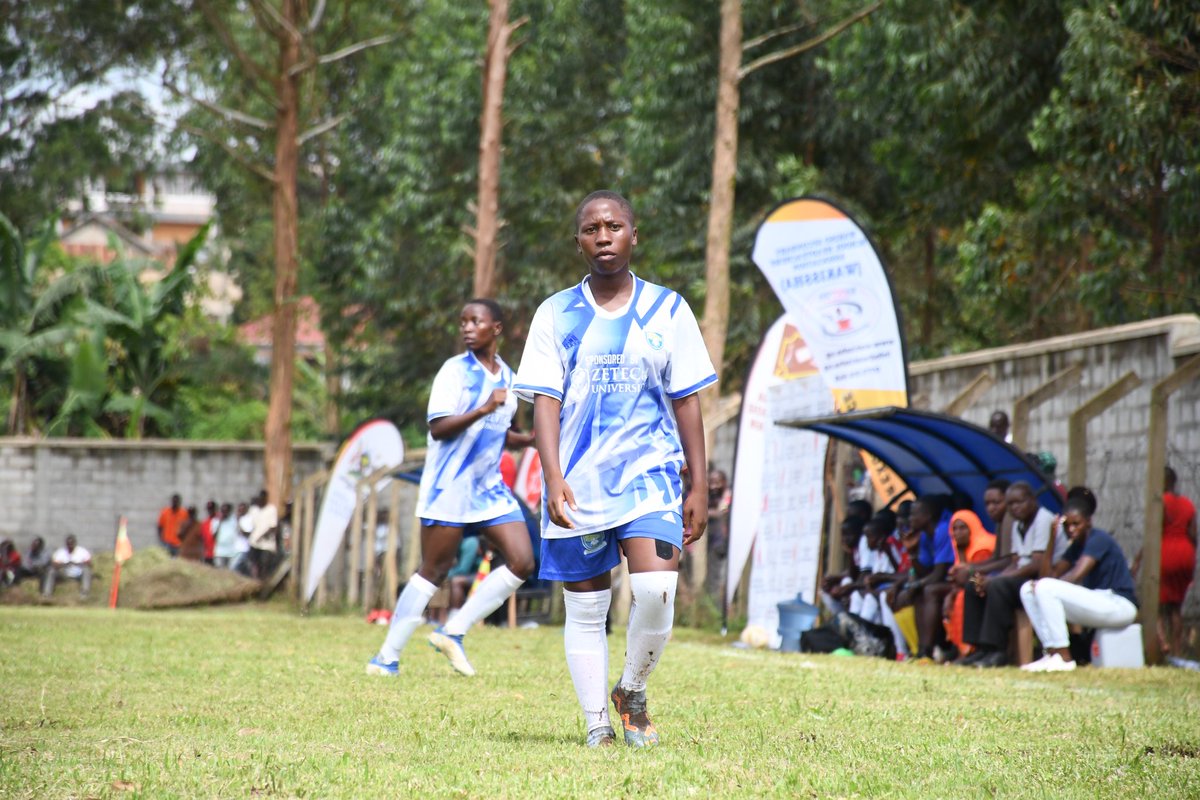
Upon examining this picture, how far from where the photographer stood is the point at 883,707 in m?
7.31

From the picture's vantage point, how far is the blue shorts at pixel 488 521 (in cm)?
955

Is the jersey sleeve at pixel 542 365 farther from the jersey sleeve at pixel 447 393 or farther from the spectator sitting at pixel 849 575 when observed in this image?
the spectator sitting at pixel 849 575

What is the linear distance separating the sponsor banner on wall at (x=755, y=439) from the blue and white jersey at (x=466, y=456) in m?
4.60

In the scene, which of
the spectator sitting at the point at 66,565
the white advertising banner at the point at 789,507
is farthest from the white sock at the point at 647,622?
the spectator sitting at the point at 66,565

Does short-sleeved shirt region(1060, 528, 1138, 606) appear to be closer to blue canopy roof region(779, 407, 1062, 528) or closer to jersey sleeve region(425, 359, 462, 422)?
blue canopy roof region(779, 407, 1062, 528)

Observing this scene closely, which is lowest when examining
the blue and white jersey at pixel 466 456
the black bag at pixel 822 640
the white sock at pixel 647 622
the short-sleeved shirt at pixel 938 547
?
the black bag at pixel 822 640

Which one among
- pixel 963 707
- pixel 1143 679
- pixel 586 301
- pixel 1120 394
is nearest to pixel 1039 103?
pixel 1120 394

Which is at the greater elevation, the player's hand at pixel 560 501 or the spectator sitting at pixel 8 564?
the player's hand at pixel 560 501

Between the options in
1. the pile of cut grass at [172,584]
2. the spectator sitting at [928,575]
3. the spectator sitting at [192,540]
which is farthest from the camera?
the spectator sitting at [192,540]

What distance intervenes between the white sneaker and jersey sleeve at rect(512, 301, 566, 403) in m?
5.60

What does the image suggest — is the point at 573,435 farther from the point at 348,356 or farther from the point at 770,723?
the point at 348,356

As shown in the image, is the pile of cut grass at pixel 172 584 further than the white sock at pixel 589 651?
Yes

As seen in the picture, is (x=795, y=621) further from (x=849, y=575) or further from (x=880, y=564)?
(x=849, y=575)

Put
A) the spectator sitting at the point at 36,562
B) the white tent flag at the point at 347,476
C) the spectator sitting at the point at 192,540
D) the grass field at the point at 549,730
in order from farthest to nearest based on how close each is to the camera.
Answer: the spectator sitting at the point at 192,540 → the spectator sitting at the point at 36,562 → the white tent flag at the point at 347,476 → the grass field at the point at 549,730
